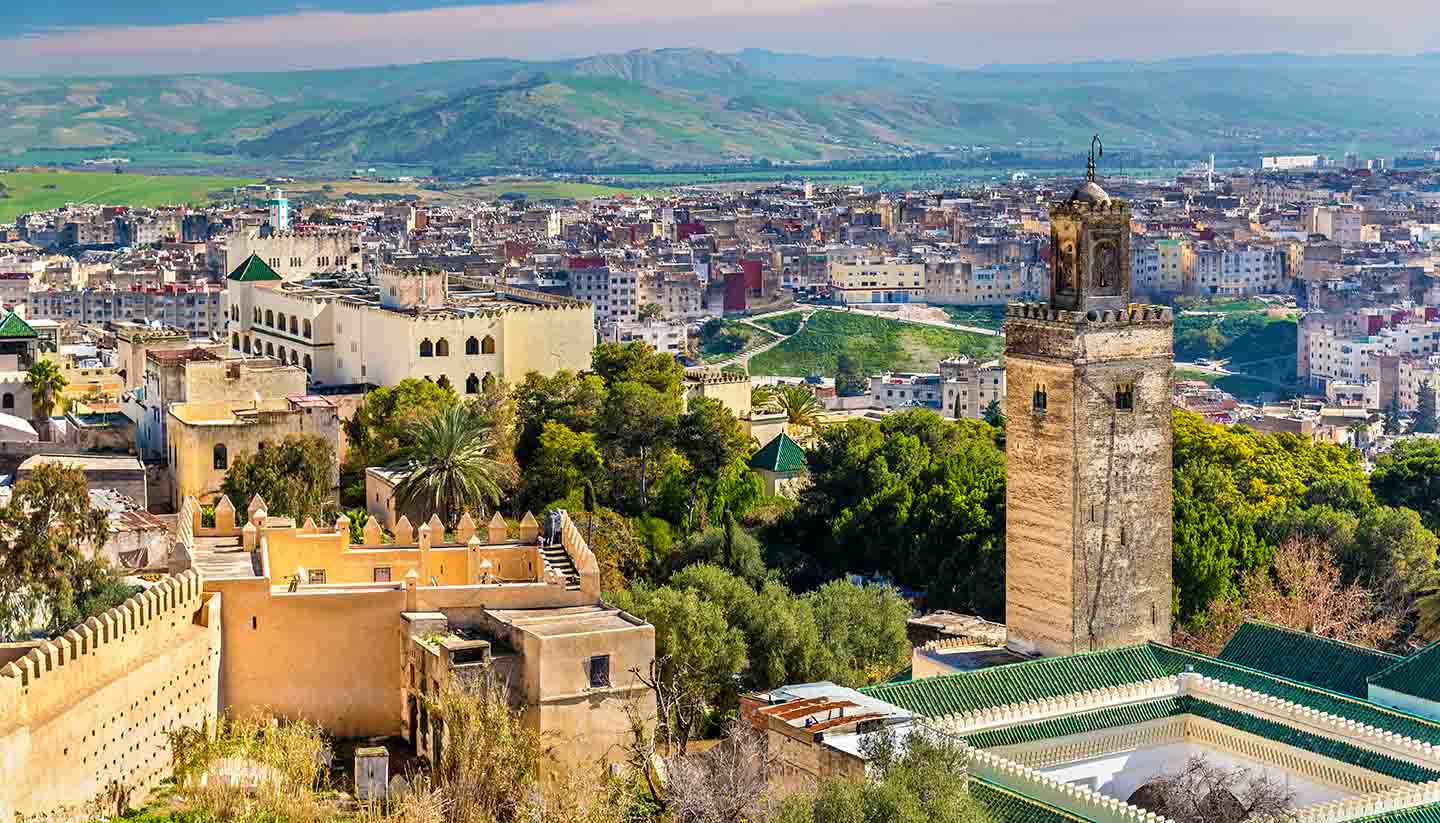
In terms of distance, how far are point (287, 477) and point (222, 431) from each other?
1404 mm

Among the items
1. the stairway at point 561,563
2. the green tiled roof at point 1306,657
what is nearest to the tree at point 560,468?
the stairway at point 561,563

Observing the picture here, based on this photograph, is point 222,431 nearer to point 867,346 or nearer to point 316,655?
point 316,655

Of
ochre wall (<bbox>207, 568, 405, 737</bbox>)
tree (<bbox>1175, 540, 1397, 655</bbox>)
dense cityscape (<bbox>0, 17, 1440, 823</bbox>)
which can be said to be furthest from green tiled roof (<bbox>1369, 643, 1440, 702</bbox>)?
ochre wall (<bbox>207, 568, 405, 737</bbox>)

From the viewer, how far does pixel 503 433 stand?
3359 cm

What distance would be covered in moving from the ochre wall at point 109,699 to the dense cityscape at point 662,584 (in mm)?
47

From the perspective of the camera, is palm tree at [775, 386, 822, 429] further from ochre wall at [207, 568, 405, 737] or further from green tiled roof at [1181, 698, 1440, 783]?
green tiled roof at [1181, 698, 1440, 783]

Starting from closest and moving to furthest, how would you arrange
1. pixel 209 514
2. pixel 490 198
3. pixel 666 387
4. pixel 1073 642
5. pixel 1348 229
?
pixel 1073 642 → pixel 209 514 → pixel 666 387 → pixel 1348 229 → pixel 490 198

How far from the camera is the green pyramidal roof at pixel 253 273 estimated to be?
43.7 meters

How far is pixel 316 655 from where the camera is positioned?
74.0ft

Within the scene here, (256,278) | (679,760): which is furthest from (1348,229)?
(679,760)

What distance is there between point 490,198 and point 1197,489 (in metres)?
165

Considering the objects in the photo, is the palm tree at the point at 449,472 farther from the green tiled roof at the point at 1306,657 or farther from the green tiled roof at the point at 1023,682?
the green tiled roof at the point at 1306,657

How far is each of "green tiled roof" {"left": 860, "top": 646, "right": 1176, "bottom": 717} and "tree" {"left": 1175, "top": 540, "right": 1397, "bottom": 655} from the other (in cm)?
470

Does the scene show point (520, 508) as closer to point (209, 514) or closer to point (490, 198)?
point (209, 514)
